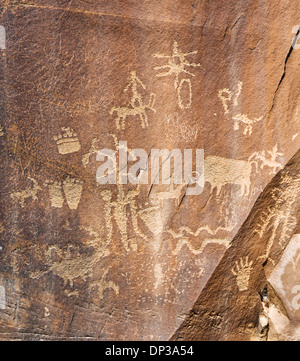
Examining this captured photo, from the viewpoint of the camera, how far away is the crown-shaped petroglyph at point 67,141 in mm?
2252

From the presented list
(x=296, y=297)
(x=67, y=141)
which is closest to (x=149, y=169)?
(x=67, y=141)

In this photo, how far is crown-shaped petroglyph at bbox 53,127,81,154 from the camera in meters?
2.25

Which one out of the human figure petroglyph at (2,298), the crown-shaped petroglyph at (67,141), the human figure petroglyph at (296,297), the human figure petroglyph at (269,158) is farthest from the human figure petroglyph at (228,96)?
the human figure petroglyph at (2,298)

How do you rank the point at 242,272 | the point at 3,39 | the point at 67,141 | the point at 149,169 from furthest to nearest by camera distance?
the point at 242,272, the point at 149,169, the point at 67,141, the point at 3,39

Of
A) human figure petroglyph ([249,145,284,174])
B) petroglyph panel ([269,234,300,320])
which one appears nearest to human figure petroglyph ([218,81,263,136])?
human figure petroglyph ([249,145,284,174])

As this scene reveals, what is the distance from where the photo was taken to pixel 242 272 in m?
2.49

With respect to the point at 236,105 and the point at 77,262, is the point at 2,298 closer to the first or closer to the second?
the point at 77,262

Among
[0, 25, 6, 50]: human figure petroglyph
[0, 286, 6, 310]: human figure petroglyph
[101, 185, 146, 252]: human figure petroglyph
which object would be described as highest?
[0, 25, 6, 50]: human figure petroglyph

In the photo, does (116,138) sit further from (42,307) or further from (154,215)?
(42,307)

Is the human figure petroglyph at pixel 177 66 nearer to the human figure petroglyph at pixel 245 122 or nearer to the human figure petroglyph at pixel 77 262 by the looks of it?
the human figure petroglyph at pixel 245 122

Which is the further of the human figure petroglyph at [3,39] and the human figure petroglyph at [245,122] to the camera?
the human figure petroglyph at [245,122]

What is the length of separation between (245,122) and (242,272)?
3.26 ft

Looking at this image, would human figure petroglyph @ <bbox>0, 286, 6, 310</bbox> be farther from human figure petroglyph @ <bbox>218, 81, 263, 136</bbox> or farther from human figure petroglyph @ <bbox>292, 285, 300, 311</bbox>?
human figure petroglyph @ <bbox>292, 285, 300, 311</bbox>

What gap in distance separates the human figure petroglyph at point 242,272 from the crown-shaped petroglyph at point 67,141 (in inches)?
51.3
